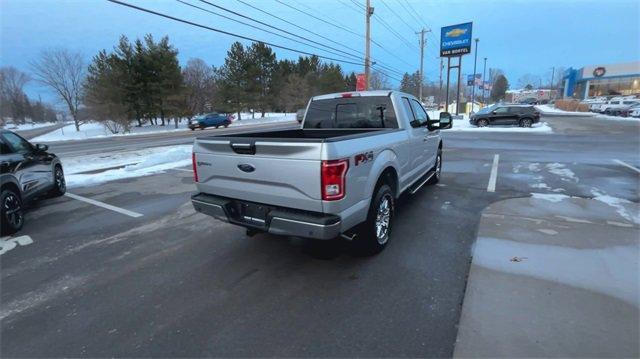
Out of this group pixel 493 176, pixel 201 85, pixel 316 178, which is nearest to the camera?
pixel 316 178

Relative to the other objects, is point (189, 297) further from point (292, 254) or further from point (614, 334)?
point (614, 334)

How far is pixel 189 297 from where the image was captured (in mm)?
3549

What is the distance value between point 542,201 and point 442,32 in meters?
32.5

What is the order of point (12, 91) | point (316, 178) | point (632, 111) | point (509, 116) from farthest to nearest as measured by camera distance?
point (12, 91), point (632, 111), point (509, 116), point (316, 178)

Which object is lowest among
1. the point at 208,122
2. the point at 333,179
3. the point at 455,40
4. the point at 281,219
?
the point at 281,219

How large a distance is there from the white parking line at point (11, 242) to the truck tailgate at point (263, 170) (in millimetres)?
3008

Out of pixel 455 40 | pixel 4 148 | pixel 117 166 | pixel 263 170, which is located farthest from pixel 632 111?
pixel 4 148

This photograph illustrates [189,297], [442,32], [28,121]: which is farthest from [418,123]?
[28,121]

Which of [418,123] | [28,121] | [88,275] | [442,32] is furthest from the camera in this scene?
[28,121]

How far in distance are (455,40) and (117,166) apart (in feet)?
103

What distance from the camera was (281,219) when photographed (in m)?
3.57

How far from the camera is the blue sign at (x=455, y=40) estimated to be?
32.8 meters

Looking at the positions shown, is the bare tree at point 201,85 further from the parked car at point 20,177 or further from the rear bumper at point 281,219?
the rear bumper at point 281,219

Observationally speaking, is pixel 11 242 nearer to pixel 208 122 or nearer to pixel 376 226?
pixel 376 226
